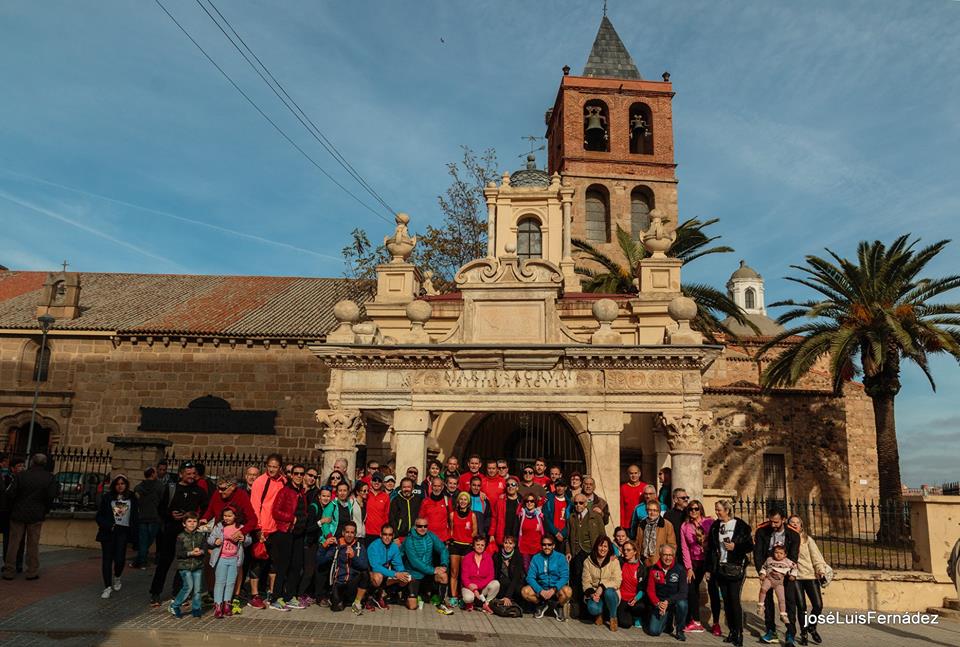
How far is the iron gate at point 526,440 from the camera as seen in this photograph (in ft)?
58.3

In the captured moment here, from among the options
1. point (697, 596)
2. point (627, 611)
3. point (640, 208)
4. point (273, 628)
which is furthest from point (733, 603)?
point (640, 208)

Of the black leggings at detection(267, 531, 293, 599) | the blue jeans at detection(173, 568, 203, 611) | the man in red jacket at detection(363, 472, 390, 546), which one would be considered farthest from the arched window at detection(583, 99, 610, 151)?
the blue jeans at detection(173, 568, 203, 611)

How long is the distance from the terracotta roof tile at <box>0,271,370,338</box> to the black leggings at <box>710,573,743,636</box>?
17.4 metres

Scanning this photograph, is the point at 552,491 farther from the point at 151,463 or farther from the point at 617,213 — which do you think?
the point at 617,213

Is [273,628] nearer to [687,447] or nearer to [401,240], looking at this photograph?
[687,447]

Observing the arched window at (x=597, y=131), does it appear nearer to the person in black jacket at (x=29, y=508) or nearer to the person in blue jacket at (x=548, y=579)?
the person in blue jacket at (x=548, y=579)

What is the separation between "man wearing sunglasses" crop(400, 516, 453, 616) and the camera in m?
8.85

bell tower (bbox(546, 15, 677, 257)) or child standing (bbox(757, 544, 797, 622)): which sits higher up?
bell tower (bbox(546, 15, 677, 257))

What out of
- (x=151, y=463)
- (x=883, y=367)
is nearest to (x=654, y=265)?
(x=883, y=367)

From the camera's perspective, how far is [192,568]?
776cm

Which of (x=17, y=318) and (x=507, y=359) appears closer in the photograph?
(x=507, y=359)

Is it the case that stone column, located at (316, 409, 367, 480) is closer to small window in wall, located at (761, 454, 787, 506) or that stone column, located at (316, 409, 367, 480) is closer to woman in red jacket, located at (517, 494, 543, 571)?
woman in red jacket, located at (517, 494, 543, 571)

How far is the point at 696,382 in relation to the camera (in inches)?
468

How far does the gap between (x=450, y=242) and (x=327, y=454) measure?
52.7ft
